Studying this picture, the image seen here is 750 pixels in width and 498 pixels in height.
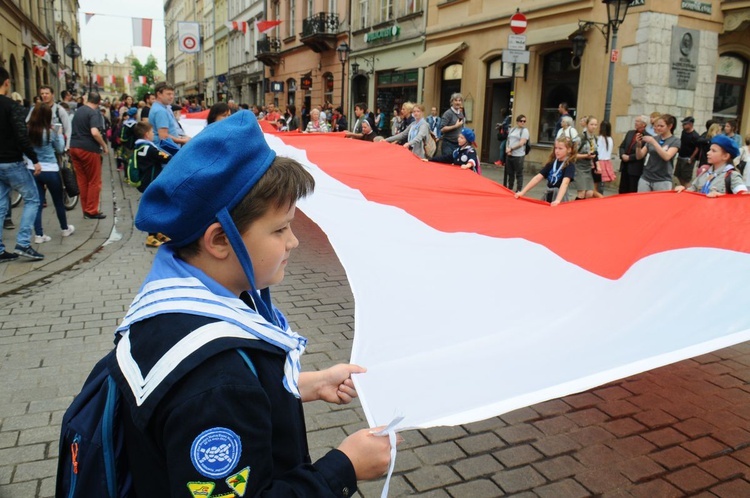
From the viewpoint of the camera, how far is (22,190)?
6.68m

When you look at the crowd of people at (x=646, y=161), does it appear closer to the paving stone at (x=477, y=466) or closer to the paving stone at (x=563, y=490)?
the paving stone at (x=477, y=466)

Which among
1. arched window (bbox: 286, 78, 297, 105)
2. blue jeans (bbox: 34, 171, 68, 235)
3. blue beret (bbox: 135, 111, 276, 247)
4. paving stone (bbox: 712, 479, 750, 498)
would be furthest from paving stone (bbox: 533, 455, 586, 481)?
arched window (bbox: 286, 78, 297, 105)

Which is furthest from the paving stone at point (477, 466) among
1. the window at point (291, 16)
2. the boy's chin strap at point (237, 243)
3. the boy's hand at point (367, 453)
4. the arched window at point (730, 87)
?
the window at point (291, 16)

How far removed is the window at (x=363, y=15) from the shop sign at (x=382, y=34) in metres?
0.95

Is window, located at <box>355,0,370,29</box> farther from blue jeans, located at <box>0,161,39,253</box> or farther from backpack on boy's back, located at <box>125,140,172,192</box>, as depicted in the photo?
blue jeans, located at <box>0,161,39,253</box>

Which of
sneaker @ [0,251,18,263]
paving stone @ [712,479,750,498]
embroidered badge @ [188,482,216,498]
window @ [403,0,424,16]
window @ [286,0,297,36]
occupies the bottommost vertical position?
paving stone @ [712,479,750,498]

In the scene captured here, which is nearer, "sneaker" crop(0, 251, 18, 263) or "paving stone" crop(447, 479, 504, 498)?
"paving stone" crop(447, 479, 504, 498)

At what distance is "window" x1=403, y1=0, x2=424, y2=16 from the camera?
2275cm

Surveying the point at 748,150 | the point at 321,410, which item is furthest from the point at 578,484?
the point at 748,150

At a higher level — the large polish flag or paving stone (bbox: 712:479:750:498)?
the large polish flag

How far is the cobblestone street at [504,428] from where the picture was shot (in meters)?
2.91

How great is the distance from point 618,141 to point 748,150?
5.29 meters

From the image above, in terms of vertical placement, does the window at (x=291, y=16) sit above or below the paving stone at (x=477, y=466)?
above

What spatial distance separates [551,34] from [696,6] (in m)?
3.56
